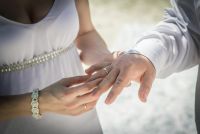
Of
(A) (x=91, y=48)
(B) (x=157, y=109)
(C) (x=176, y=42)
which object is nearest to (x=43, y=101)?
(A) (x=91, y=48)

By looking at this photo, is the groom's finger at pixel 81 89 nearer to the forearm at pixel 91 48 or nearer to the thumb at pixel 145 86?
the thumb at pixel 145 86

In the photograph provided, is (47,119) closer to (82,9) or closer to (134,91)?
(82,9)

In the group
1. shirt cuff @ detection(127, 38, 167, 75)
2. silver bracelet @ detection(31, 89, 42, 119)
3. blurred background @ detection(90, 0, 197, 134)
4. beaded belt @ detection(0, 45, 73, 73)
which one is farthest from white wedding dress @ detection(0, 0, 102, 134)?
blurred background @ detection(90, 0, 197, 134)

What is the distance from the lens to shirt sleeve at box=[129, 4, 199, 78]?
1.35m

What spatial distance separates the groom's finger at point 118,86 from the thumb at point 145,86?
5cm

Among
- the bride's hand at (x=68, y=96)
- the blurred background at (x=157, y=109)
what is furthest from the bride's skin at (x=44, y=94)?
the blurred background at (x=157, y=109)

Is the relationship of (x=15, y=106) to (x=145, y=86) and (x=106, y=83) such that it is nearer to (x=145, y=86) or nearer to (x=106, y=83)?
(x=106, y=83)

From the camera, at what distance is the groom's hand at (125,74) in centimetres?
123

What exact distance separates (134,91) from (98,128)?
1.50 m

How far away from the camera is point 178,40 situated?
54.6 inches

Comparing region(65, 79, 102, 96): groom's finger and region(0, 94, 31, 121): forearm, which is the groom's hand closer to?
region(65, 79, 102, 96): groom's finger

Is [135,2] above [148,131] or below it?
above

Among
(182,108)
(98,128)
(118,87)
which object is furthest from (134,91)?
(118,87)

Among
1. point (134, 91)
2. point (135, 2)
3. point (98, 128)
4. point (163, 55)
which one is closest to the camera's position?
point (163, 55)
